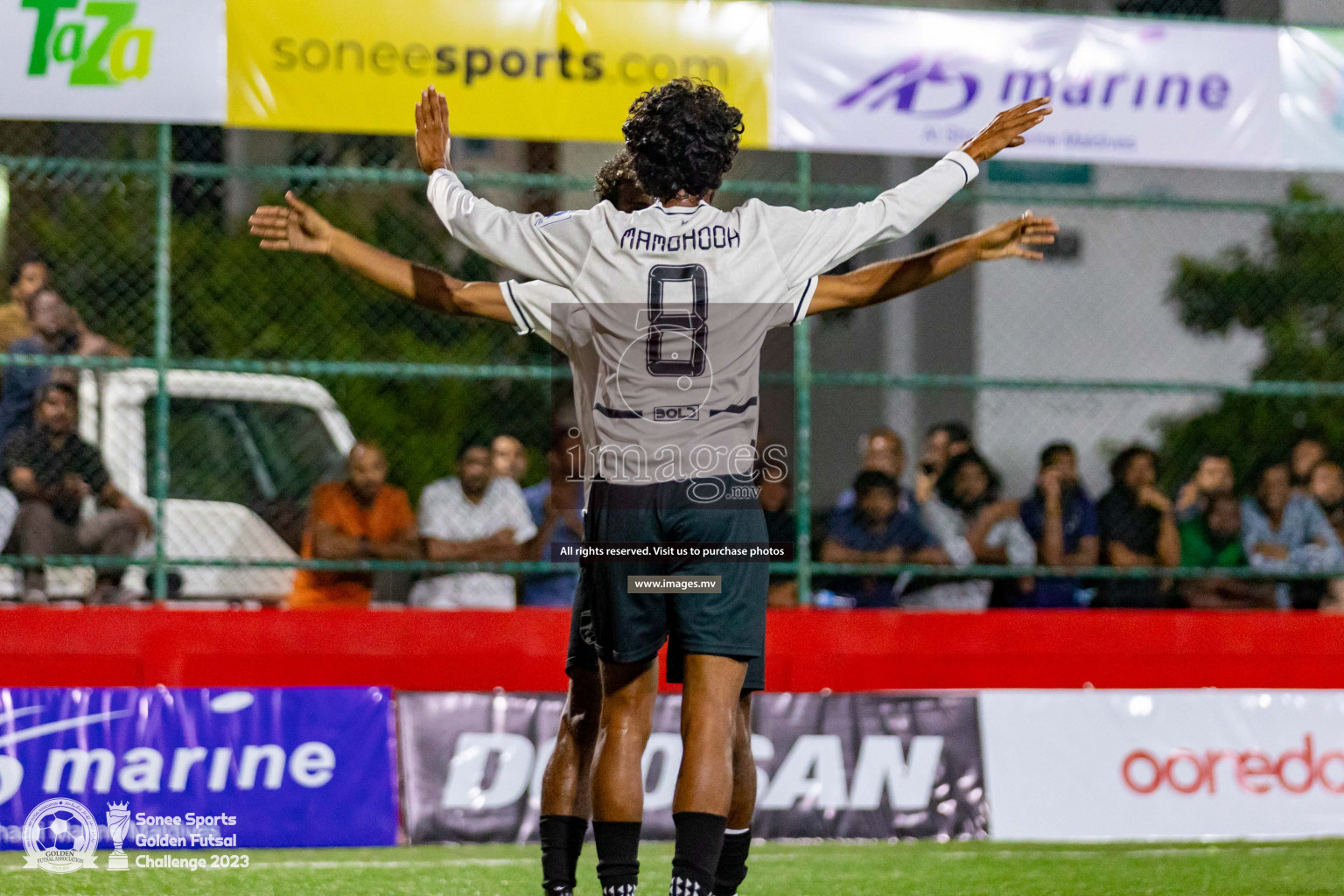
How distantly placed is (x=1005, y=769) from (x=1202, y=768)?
958 mm

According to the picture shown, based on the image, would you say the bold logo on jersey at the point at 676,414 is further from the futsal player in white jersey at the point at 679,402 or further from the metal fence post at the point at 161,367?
the metal fence post at the point at 161,367

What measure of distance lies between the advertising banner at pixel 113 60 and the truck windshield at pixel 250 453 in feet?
6.91

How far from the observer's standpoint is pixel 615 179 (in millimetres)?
4750

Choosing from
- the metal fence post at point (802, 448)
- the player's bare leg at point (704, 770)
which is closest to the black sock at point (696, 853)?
the player's bare leg at point (704, 770)

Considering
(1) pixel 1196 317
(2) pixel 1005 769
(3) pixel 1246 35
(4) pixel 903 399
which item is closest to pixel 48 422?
(2) pixel 1005 769

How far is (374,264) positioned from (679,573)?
1.21 metres

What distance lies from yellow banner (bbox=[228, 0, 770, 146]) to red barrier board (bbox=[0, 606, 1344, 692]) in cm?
242

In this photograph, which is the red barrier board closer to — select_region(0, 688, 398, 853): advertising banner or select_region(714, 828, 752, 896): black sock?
select_region(0, 688, 398, 853): advertising banner

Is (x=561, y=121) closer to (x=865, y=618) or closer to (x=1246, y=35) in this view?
(x=865, y=618)

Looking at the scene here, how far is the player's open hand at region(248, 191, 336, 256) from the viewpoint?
4.40 meters

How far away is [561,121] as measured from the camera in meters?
8.10

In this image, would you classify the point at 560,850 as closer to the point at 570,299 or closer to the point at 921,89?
the point at 570,299

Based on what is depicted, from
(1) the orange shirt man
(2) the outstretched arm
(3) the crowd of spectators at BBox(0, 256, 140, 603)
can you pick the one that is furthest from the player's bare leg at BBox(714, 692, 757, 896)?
(3) the crowd of spectators at BBox(0, 256, 140, 603)

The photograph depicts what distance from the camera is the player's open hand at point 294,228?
4.40 metres
